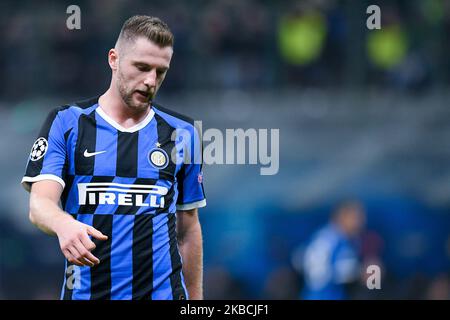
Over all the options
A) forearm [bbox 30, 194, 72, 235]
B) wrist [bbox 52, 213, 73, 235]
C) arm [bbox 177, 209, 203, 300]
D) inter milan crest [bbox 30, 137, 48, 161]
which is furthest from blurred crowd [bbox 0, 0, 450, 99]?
wrist [bbox 52, 213, 73, 235]

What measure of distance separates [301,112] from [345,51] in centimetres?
101

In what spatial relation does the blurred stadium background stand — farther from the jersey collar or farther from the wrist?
the wrist

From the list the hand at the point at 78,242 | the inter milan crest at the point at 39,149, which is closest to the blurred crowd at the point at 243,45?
the inter milan crest at the point at 39,149

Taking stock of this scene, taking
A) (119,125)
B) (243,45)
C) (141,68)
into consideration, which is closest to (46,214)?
(119,125)

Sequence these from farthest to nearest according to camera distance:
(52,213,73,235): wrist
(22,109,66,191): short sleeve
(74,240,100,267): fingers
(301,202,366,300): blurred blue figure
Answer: (301,202,366,300): blurred blue figure < (22,109,66,191): short sleeve < (52,213,73,235): wrist < (74,240,100,267): fingers

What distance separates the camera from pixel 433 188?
1277cm

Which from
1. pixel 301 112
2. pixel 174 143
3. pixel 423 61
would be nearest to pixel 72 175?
pixel 174 143

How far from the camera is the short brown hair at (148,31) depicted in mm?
4844

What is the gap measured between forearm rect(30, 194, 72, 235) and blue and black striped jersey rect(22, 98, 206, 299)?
0.61 ft

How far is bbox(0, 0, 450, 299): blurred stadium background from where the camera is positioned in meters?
12.4

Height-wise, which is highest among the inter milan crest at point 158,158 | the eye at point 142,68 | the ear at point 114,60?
the ear at point 114,60

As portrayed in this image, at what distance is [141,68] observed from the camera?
484 cm

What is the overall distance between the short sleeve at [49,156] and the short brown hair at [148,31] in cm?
50

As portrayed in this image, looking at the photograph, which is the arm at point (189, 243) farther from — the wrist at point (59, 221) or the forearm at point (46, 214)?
the wrist at point (59, 221)
